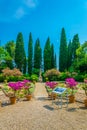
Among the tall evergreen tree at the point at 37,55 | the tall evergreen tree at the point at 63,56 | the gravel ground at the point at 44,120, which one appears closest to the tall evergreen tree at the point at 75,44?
the tall evergreen tree at the point at 63,56

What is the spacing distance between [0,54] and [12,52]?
5.94 metres

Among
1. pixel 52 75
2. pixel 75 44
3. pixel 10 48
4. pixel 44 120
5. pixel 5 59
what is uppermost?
pixel 75 44

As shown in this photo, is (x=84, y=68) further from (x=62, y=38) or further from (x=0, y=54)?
(x=0, y=54)

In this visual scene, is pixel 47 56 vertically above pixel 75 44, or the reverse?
pixel 75 44

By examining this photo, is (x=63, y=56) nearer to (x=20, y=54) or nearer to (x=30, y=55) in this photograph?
(x=30, y=55)

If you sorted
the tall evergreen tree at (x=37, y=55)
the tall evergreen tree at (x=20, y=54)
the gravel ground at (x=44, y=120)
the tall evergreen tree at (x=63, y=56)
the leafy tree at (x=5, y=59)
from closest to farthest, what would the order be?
the gravel ground at (x=44, y=120) → the leafy tree at (x=5, y=59) → the tall evergreen tree at (x=20, y=54) → the tall evergreen tree at (x=63, y=56) → the tall evergreen tree at (x=37, y=55)

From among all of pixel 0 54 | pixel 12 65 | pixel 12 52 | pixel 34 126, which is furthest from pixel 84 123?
pixel 12 52

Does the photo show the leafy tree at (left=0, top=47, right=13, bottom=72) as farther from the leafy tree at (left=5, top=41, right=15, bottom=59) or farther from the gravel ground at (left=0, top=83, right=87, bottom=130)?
the gravel ground at (left=0, top=83, right=87, bottom=130)

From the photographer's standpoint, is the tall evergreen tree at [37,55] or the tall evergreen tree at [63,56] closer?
the tall evergreen tree at [63,56]

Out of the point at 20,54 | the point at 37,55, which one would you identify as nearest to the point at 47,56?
the point at 37,55

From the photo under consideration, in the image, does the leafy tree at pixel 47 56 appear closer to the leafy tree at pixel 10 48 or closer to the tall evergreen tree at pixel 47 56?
the tall evergreen tree at pixel 47 56

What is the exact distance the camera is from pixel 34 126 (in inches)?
240

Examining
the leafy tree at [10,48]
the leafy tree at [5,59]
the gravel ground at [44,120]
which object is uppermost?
the leafy tree at [10,48]

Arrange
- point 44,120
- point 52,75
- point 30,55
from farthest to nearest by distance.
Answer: point 30,55 → point 52,75 → point 44,120
